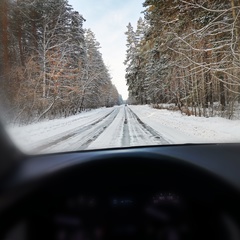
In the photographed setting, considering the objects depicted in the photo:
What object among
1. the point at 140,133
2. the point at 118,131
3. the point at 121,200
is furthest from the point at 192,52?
the point at 121,200

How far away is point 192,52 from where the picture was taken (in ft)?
11.0

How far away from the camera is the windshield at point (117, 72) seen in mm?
2348

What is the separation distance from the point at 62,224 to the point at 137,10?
2.13m

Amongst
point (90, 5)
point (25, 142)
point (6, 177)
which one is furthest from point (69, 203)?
point (90, 5)

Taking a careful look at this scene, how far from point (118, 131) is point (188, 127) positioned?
868 millimetres

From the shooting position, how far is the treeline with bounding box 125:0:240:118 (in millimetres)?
3239

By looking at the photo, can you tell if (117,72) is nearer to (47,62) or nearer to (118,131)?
(118,131)

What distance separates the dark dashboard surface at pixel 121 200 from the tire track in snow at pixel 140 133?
1.98 ft

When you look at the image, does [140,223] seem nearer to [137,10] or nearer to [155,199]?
[155,199]

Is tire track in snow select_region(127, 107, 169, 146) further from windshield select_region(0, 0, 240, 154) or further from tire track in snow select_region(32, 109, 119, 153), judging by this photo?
tire track in snow select_region(32, 109, 119, 153)

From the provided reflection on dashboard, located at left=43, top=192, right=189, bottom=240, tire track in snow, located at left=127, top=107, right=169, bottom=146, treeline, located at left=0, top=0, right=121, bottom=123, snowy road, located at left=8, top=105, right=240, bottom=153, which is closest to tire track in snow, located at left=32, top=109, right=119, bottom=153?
snowy road, located at left=8, top=105, right=240, bottom=153

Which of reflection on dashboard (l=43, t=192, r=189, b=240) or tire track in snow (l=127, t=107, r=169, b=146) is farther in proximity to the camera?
tire track in snow (l=127, t=107, r=169, b=146)

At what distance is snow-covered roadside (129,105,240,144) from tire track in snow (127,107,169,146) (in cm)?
7

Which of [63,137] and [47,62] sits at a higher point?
[47,62]
